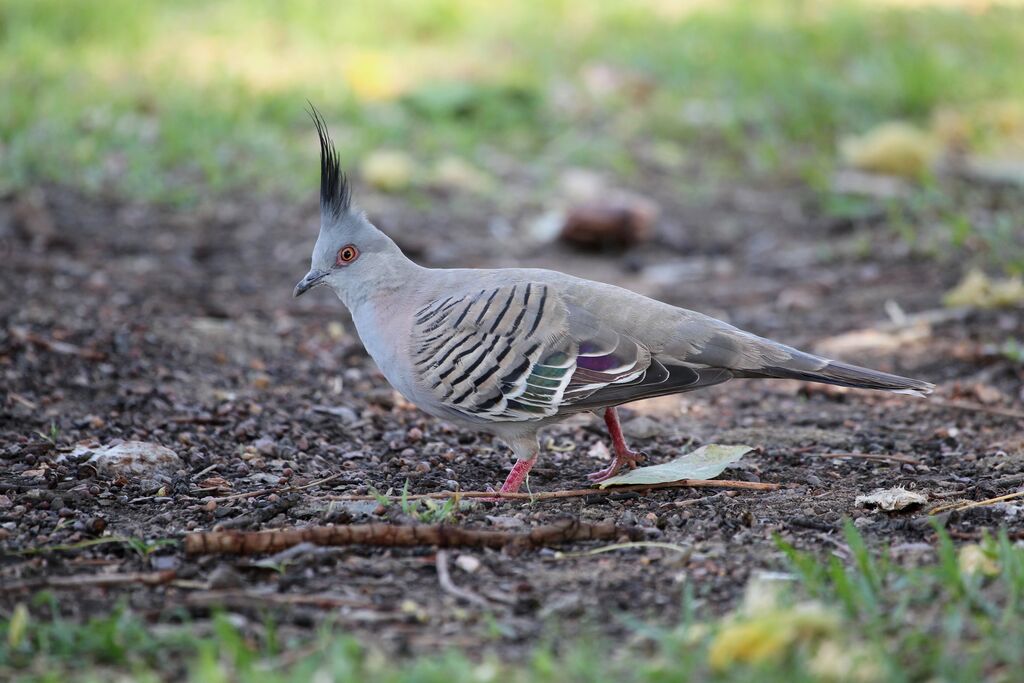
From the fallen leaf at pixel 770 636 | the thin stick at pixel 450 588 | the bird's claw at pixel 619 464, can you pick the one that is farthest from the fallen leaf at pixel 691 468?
the fallen leaf at pixel 770 636

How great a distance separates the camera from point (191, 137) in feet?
27.1

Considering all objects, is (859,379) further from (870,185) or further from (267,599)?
(870,185)

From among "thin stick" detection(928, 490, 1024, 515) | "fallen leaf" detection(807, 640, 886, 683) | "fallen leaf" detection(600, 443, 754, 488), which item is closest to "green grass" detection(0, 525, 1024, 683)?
"fallen leaf" detection(807, 640, 886, 683)

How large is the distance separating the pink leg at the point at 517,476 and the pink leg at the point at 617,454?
0.27 meters

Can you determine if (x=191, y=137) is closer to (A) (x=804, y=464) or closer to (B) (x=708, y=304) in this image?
(B) (x=708, y=304)

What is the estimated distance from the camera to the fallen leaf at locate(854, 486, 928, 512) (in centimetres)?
354

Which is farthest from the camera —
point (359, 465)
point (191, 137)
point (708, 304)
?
point (191, 137)

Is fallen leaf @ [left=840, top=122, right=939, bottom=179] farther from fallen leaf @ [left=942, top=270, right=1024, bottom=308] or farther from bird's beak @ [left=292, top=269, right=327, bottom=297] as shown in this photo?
bird's beak @ [left=292, top=269, right=327, bottom=297]

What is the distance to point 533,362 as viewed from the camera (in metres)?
3.88

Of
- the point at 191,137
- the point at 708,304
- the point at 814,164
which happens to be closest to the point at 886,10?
the point at 814,164

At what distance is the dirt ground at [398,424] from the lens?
10.0ft

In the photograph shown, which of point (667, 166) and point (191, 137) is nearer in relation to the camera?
point (191, 137)

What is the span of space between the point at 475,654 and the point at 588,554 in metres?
0.68

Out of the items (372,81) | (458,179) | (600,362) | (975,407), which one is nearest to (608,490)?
(600,362)
